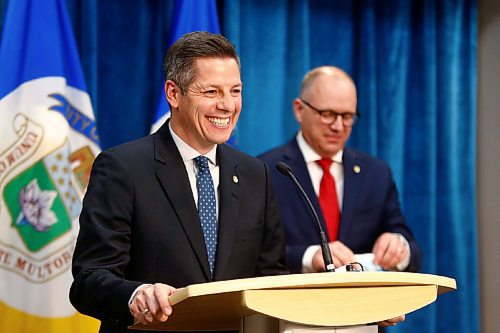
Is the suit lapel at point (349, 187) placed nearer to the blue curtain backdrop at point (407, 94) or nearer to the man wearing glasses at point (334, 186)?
the man wearing glasses at point (334, 186)

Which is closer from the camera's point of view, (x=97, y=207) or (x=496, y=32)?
(x=97, y=207)

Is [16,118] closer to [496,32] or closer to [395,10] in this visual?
[395,10]

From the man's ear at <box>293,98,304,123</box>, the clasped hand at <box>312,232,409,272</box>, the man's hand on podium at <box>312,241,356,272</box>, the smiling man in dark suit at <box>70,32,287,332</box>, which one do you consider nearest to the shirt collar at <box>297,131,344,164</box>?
the man's ear at <box>293,98,304,123</box>

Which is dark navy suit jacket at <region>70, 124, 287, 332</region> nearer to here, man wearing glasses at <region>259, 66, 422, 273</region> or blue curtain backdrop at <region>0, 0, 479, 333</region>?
man wearing glasses at <region>259, 66, 422, 273</region>

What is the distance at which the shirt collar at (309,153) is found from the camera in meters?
3.86

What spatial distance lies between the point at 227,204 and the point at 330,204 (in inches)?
48.9

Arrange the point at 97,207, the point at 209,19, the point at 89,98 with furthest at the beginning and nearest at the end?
the point at 209,19, the point at 89,98, the point at 97,207

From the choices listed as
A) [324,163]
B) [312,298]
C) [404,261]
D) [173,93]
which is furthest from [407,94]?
[312,298]

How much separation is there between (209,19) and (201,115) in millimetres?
1624

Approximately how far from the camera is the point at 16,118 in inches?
141

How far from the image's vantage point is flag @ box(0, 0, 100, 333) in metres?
3.52

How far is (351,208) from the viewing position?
3.74 meters

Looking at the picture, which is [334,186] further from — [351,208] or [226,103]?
[226,103]

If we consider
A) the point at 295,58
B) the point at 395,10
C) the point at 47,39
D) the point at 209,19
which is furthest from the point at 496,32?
the point at 47,39
